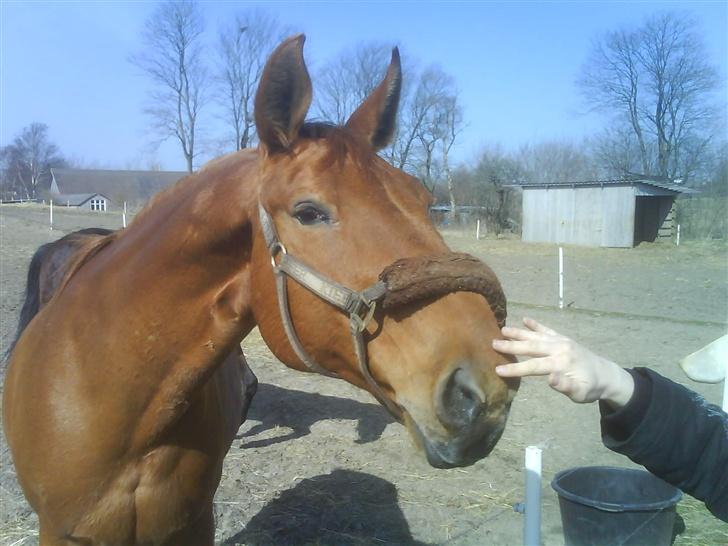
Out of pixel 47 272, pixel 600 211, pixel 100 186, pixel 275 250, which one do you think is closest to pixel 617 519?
pixel 275 250

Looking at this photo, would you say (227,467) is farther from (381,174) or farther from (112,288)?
(381,174)

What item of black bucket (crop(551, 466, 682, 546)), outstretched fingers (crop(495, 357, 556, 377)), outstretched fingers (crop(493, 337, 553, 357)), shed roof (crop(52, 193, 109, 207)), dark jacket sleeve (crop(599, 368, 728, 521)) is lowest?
black bucket (crop(551, 466, 682, 546))

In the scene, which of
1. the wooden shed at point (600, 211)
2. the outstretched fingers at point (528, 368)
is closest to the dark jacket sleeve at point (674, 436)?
the outstretched fingers at point (528, 368)

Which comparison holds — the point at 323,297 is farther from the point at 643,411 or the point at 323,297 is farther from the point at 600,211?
the point at 600,211

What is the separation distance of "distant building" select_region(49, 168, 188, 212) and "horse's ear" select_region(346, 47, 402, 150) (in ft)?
191

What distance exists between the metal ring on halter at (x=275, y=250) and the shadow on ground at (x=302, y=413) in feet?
13.6

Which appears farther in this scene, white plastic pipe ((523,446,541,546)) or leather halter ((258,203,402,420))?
white plastic pipe ((523,446,541,546))

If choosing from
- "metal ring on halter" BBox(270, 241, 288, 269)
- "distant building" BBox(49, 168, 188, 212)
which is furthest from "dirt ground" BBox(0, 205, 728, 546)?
"distant building" BBox(49, 168, 188, 212)

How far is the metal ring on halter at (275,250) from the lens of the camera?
1836 millimetres

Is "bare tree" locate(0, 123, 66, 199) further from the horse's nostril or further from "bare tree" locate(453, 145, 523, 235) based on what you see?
the horse's nostril

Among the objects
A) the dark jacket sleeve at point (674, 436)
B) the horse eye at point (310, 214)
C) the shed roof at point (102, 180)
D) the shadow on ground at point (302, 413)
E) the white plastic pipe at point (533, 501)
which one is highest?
the shed roof at point (102, 180)

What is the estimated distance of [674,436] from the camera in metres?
1.76

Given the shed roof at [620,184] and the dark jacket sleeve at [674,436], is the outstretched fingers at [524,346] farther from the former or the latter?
the shed roof at [620,184]

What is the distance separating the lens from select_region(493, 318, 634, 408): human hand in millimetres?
1516
